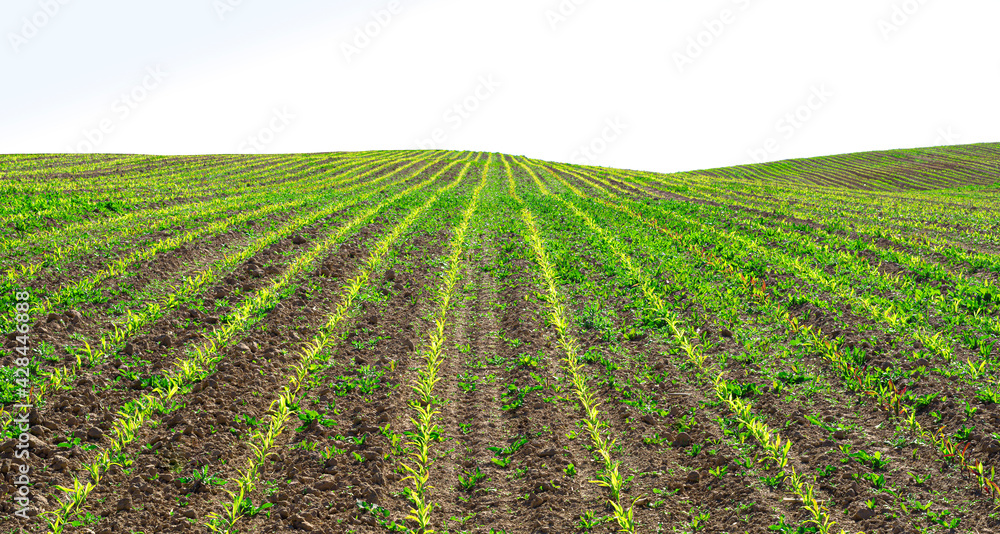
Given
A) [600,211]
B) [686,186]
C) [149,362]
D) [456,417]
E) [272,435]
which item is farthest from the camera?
[686,186]

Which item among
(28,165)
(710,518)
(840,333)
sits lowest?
(710,518)

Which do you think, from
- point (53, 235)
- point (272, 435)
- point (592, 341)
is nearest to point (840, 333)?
point (592, 341)

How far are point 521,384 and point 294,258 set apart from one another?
25.4 ft

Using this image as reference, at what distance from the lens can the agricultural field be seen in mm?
5066

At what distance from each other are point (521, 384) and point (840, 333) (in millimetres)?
5202

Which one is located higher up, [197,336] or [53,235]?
[53,235]

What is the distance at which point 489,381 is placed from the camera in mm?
7512

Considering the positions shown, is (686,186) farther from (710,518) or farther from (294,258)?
(710,518)

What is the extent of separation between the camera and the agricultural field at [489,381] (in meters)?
5.07

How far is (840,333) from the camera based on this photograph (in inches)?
331

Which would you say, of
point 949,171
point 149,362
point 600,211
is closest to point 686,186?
point 600,211

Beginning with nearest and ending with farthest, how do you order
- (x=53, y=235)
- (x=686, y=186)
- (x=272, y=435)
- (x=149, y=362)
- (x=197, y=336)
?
(x=272, y=435)
(x=149, y=362)
(x=197, y=336)
(x=53, y=235)
(x=686, y=186)

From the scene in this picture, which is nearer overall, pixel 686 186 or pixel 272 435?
pixel 272 435

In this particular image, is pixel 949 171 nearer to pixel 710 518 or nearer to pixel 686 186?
pixel 686 186
